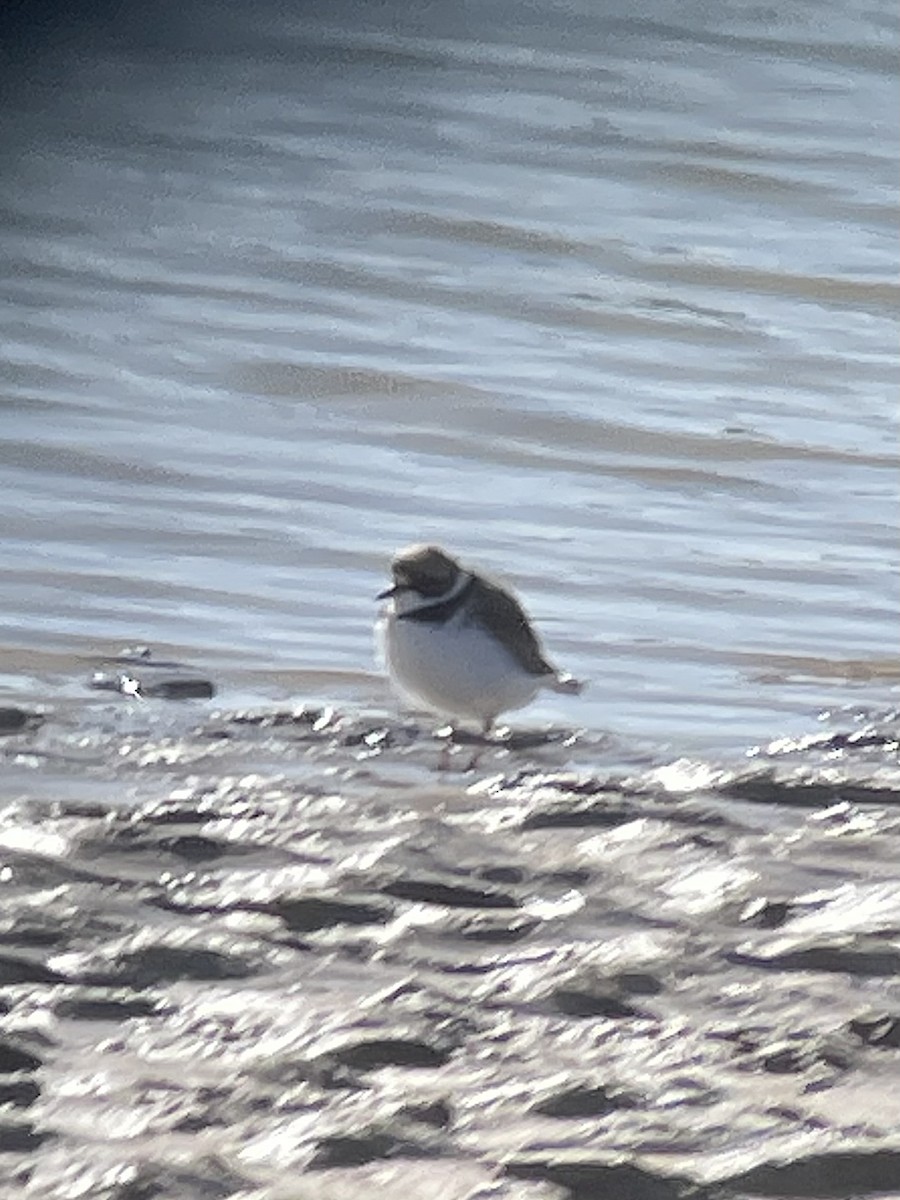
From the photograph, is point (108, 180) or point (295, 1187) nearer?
point (295, 1187)

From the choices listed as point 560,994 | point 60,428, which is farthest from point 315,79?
point 560,994

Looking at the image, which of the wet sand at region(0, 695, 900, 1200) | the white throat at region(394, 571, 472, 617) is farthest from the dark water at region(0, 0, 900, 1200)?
the white throat at region(394, 571, 472, 617)

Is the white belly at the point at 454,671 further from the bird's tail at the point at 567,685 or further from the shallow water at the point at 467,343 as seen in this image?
the shallow water at the point at 467,343

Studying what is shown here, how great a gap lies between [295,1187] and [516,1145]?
0.29 metres

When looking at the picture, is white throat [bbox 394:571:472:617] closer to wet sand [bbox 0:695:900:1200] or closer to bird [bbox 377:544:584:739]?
bird [bbox 377:544:584:739]

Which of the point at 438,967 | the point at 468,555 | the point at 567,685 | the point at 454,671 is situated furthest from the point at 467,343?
the point at 438,967

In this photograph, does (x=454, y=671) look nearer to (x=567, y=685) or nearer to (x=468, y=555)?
(x=567, y=685)

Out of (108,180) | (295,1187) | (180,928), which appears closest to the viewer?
(295,1187)

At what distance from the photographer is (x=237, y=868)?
16.7 feet

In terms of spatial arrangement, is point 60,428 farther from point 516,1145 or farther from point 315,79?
point 516,1145

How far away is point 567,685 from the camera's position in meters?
A: 6.52

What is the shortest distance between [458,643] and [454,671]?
76 mm

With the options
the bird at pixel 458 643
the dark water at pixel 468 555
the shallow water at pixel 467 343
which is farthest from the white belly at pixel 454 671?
the shallow water at pixel 467 343

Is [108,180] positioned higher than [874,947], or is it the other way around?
[108,180]
